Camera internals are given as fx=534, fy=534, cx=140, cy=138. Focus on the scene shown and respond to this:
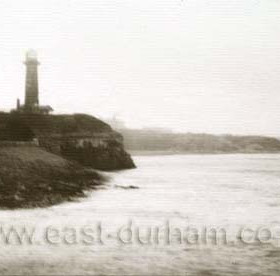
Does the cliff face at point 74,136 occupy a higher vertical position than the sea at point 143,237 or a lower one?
higher

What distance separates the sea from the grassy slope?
0.83 metres

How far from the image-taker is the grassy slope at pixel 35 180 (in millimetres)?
17984

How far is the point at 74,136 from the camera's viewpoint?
38.2 m

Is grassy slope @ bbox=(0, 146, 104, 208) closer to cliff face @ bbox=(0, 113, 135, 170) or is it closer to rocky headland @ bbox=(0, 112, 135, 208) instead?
rocky headland @ bbox=(0, 112, 135, 208)

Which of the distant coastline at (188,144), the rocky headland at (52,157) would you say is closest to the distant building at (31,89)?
the rocky headland at (52,157)

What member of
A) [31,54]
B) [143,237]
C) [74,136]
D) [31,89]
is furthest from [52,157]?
[143,237]

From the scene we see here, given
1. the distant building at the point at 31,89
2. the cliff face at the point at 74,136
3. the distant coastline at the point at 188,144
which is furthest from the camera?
the distant coastline at the point at 188,144

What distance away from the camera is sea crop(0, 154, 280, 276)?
1025 cm

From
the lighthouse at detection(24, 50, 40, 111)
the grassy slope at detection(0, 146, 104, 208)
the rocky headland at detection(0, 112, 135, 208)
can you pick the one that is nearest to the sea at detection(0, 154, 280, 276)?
the grassy slope at detection(0, 146, 104, 208)

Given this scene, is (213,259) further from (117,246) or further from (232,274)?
(117,246)

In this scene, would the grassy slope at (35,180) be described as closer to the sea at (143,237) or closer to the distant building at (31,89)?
the sea at (143,237)

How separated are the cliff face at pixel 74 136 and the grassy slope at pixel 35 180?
23.7 ft

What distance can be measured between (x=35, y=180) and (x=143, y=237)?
855 centimetres

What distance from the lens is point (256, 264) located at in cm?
1051
